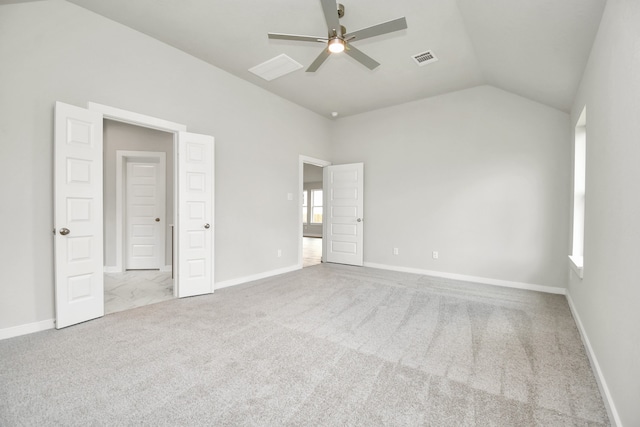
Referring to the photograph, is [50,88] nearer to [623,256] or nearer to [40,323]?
[40,323]

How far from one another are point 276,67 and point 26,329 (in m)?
3.87

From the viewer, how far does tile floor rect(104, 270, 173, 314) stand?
3308mm

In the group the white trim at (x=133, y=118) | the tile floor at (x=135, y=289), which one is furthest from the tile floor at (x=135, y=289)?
the white trim at (x=133, y=118)

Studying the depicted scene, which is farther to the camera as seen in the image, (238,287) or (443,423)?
(238,287)

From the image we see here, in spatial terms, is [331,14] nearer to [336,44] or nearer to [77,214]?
[336,44]

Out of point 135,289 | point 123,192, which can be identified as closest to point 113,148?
point 123,192

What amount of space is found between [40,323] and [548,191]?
6.04 meters

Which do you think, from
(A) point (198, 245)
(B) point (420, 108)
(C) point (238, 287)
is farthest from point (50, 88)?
(B) point (420, 108)

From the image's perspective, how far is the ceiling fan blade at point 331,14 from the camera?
203 cm

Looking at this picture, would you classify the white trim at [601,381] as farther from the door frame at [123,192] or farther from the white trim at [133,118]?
the door frame at [123,192]

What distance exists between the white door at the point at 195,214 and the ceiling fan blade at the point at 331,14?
210 cm

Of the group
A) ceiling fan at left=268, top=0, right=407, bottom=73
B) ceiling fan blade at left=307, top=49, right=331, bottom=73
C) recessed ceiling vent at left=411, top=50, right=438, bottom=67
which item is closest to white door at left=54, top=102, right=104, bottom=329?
ceiling fan at left=268, top=0, right=407, bottom=73

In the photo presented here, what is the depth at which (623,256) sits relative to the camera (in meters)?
1.46

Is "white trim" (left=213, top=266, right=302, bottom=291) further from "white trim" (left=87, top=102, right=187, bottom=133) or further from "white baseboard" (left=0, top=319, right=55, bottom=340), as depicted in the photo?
"white trim" (left=87, top=102, right=187, bottom=133)
